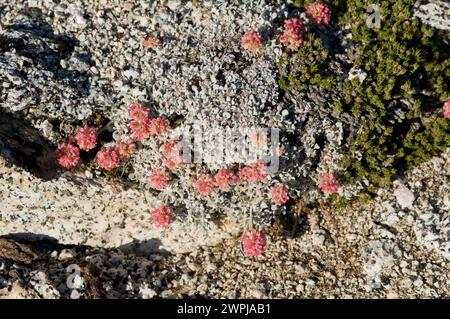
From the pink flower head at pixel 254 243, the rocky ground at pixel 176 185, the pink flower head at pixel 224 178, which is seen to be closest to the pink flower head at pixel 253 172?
the pink flower head at pixel 224 178

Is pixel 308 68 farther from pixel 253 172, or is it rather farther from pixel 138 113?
pixel 138 113

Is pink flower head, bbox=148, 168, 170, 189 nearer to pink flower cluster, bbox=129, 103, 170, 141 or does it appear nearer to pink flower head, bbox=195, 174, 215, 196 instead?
pink flower head, bbox=195, 174, 215, 196

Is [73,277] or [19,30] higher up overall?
[19,30]

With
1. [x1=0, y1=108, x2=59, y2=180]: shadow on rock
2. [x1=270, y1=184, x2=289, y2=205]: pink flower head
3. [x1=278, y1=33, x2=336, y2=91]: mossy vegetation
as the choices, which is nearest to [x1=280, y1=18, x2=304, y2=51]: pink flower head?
[x1=278, y1=33, x2=336, y2=91]: mossy vegetation

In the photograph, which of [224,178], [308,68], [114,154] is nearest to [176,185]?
[224,178]

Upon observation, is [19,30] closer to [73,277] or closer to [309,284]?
[73,277]

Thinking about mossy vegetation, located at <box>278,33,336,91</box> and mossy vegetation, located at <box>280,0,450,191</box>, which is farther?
mossy vegetation, located at <box>280,0,450,191</box>

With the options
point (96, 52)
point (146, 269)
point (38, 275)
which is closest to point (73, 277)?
point (38, 275)
